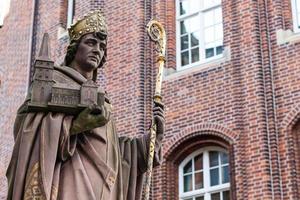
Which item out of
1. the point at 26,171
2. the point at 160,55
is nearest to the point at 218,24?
the point at 160,55

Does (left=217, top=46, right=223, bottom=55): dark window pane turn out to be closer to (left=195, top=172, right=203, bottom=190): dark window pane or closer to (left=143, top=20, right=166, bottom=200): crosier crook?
(left=195, top=172, right=203, bottom=190): dark window pane

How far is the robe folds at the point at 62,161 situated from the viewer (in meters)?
4.38

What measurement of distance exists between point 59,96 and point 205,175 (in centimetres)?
1068

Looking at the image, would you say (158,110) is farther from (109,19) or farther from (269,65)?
(109,19)

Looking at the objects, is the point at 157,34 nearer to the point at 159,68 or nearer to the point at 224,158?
the point at 159,68

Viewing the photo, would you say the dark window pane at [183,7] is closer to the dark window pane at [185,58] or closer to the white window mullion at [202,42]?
the white window mullion at [202,42]

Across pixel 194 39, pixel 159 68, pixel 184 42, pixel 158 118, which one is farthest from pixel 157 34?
pixel 184 42

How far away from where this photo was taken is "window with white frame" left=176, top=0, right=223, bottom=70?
52.7 ft

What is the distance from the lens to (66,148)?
450 centimetres

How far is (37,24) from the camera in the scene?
19406 mm

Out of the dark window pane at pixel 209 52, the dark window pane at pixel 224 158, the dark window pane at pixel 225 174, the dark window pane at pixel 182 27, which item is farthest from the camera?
the dark window pane at pixel 182 27

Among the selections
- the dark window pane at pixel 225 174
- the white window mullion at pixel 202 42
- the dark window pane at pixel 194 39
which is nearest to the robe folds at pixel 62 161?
the dark window pane at pixel 225 174

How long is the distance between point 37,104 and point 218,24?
12.0m

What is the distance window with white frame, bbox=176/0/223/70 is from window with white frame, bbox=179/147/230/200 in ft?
6.60
